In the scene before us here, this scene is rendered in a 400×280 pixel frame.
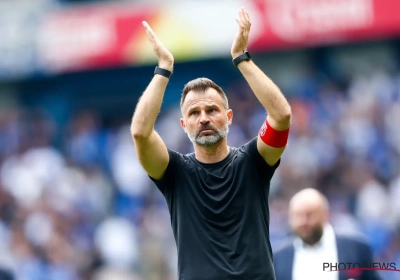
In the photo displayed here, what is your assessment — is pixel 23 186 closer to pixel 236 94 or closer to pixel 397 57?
pixel 236 94

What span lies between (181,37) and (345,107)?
349 cm

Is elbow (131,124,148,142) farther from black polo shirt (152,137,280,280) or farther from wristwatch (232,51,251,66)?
wristwatch (232,51,251,66)

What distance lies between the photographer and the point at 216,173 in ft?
16.2

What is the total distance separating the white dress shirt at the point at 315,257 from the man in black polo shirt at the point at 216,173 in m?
1.76

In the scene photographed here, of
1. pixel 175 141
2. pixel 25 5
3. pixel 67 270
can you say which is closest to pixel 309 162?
pixel 175 141

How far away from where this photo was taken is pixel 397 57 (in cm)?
1538

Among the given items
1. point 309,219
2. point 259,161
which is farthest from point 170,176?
point 309,219

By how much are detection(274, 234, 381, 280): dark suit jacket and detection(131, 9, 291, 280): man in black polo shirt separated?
5.29 feet

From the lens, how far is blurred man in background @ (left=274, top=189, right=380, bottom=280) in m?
6.45

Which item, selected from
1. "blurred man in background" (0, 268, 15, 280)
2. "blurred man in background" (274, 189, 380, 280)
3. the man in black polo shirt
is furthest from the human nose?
"blurred man in background" (0, 268, 15, 280)

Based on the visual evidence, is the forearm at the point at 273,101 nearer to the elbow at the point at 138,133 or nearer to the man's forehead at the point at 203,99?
the man's forehead at the point at 203,99

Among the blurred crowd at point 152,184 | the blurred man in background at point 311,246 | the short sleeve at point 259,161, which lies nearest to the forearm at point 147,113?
the short sleeve at point 259,161

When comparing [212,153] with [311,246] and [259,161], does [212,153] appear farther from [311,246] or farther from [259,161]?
[311,246]

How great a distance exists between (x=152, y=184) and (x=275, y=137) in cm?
921
